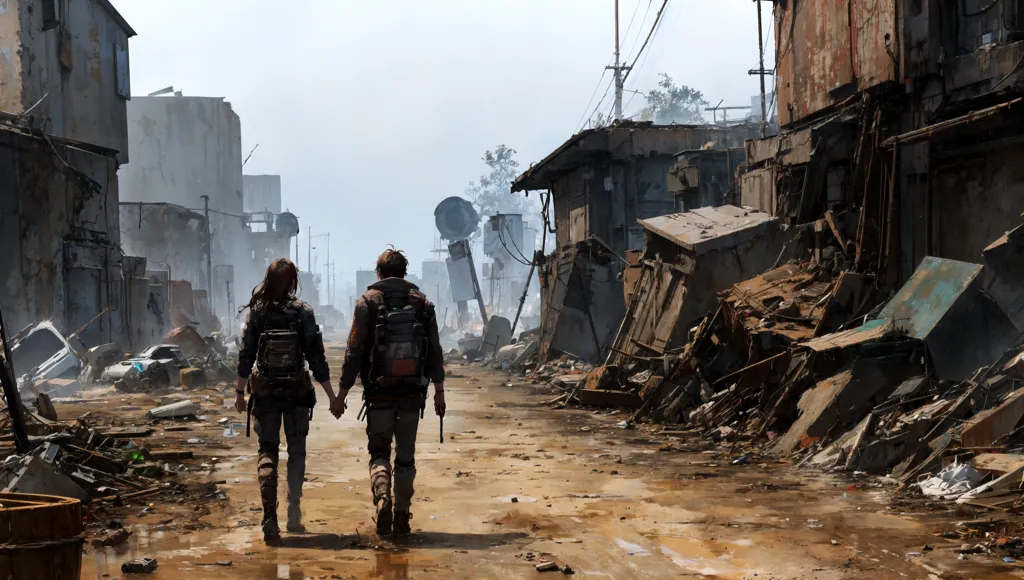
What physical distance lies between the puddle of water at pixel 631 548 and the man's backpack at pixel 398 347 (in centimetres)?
170

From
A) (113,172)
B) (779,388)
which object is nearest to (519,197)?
(113,172)

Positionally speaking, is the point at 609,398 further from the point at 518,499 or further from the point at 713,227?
the point at 518,499

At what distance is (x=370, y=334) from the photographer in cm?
738

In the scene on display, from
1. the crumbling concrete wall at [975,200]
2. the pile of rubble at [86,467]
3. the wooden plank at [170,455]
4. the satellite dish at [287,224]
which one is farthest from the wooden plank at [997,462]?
the satellite dish at [287,224]

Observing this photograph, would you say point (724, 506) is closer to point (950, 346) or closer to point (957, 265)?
point (950, 346)

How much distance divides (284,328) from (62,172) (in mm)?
21694

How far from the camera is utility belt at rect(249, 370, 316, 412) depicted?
7.07 m

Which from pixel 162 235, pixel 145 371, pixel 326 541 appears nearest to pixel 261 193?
pixel 162 235

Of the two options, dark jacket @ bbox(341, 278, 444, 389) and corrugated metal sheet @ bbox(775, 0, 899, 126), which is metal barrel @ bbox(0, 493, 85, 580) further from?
corrugated metal sheet @ bbox(775, 0, 899, 126)

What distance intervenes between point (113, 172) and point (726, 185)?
16815 millimetres

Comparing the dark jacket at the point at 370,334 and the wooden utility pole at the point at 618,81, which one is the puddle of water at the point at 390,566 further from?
the wooden utility pole at the point at 618,81

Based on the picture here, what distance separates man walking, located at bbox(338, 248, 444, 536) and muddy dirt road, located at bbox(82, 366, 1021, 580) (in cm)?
40

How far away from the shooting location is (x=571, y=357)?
2686 cm

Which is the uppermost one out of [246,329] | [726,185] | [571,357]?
[726,185]
